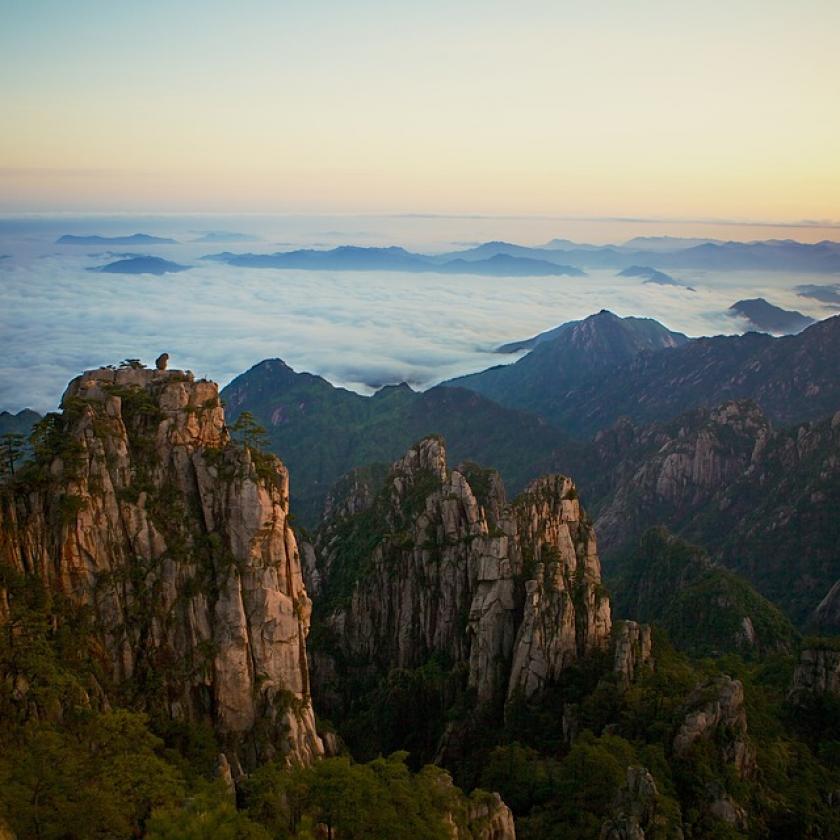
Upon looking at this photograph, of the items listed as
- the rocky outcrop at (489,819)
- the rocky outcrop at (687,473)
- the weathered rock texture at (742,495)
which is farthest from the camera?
the rocky outcrop at (687,473)

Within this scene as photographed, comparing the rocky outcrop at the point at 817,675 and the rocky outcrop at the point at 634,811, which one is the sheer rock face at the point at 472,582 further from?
the rocky outcrop at the point at 634,811

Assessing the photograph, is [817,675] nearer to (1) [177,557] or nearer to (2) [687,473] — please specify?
(1) [177,557]

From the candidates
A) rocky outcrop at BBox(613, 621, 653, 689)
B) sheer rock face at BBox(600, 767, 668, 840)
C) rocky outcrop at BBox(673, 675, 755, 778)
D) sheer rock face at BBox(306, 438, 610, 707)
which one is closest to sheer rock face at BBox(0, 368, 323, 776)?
sheer rock face at BBox(600, 767, 668, 840)

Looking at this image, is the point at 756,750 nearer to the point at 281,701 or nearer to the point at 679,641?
the point at 281,701

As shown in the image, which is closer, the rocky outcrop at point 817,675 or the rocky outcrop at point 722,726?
the rocky outcrop at point 722,726

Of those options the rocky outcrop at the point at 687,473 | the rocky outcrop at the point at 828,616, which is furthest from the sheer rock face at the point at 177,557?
the rocky outcrop at the point at 687,473

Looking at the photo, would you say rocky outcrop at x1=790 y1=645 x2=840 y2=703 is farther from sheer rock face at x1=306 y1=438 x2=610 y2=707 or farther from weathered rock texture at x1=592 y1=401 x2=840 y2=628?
weathered rock texture at x1=592 y1=401 x2=840 y2=628

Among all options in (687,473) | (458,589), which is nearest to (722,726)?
(458,589)
